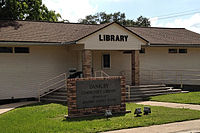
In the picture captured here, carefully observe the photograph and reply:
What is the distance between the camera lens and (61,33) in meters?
20.8

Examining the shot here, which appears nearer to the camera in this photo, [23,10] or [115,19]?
[23,10]

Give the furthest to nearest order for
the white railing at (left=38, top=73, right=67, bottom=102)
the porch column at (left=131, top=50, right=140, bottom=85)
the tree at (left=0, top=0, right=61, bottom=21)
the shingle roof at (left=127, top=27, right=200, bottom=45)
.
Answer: the tree at (left=0, top=0, right=61, bottom=21), the shingle roof at (left=127, top=27, right=200, bottom=45), the porch column at (left=131, top=50, right=140, bottom=85), the white railing at (left=38, top=73, right=67, bottom=102)

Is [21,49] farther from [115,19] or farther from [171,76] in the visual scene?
[115,19]

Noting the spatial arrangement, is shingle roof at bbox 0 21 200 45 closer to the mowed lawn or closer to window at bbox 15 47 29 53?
window at bbox 15 47 29 53

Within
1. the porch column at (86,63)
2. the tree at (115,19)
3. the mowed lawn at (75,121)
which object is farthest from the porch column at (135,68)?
the tree at (115,19)

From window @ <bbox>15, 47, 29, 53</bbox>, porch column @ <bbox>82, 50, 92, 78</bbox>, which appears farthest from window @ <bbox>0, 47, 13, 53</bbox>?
porch column @ <bbox>82, 50, 92, 78</bbox>

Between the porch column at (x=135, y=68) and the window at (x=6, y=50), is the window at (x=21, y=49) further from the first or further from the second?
the porch column at (x=135, y=68)

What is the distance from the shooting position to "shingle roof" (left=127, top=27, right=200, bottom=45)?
77.1 feet

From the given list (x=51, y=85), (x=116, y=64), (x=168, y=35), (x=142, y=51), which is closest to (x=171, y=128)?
(x=51, y=85)

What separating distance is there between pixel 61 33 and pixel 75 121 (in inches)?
424

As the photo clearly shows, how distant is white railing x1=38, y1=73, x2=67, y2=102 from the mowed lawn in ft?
19.4

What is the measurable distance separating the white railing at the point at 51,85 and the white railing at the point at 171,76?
611cm

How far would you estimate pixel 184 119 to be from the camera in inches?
441

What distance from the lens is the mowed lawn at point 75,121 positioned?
9820mm
